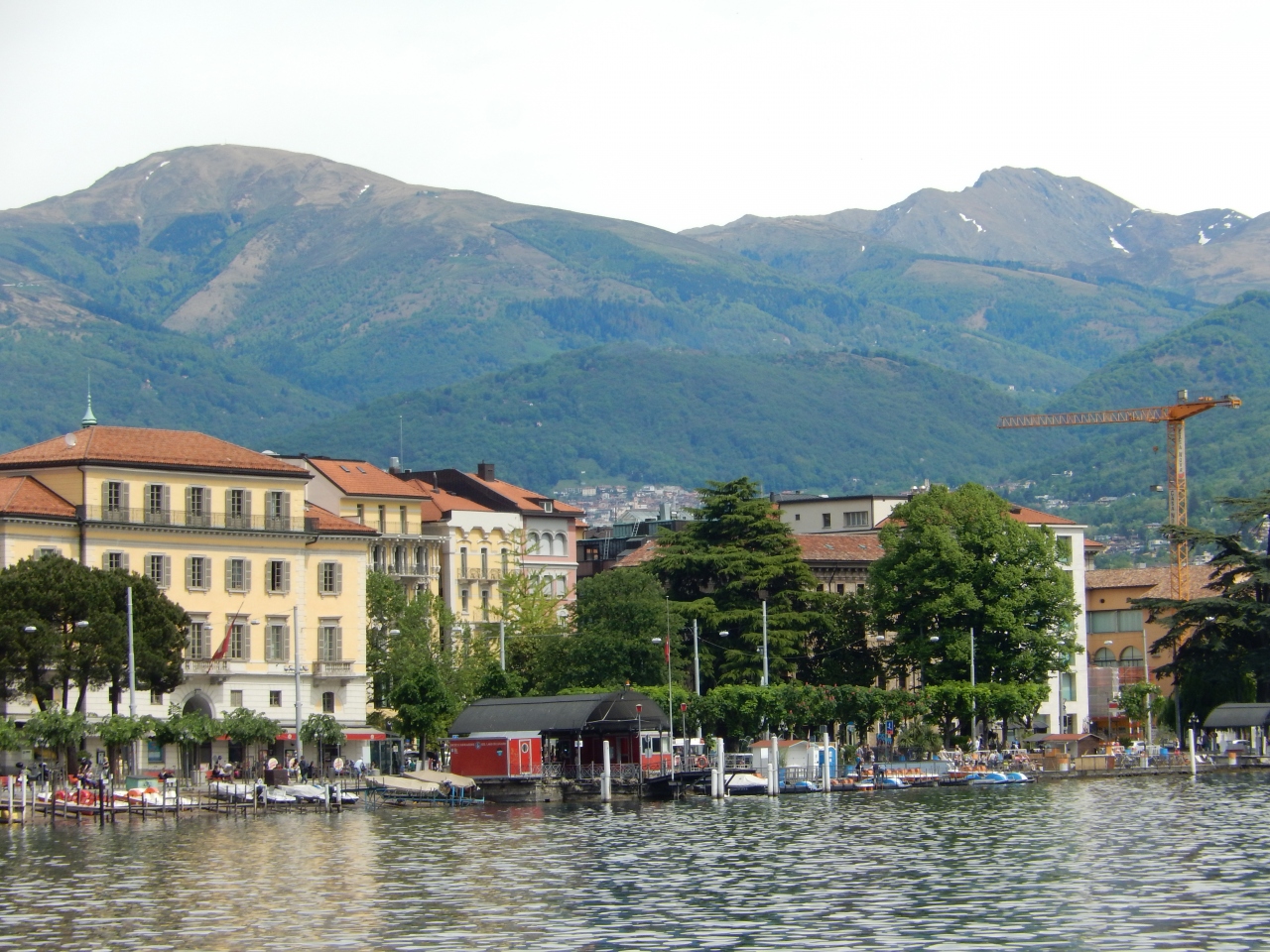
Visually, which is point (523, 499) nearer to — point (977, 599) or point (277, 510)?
point (277, 510)

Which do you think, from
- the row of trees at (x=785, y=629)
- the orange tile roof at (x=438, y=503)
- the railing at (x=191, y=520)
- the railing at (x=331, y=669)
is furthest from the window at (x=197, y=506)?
the orange tile roof at (x=438, y=503)

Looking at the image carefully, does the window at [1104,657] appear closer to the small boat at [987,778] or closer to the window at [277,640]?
the small boat at [987,778]

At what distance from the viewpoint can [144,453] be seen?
113 meters

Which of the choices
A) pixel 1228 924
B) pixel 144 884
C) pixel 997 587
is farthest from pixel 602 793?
pixel 1228 924

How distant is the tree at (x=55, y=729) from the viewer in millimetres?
91250

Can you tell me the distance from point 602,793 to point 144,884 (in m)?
→ 44.6

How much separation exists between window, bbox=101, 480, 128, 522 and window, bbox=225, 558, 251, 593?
675cm

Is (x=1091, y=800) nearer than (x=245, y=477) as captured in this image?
Yes

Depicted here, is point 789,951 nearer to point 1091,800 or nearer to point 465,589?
point 1091,800

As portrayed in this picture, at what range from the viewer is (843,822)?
277 feet

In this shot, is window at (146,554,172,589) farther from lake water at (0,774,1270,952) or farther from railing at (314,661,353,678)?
lake water at (0,774,1270,952)

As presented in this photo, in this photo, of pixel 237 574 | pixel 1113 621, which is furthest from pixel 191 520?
pixel 1113 621

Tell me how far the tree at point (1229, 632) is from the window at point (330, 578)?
171 ft

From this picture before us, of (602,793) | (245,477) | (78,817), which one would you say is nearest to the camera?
(78,817)
